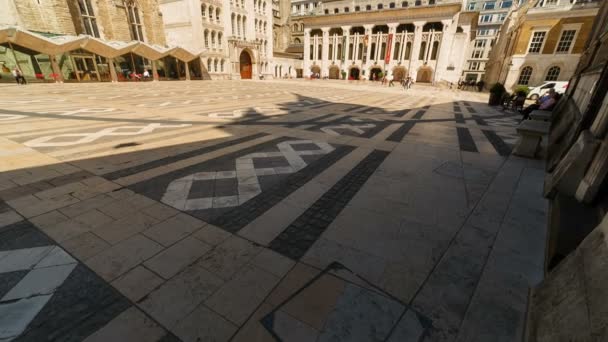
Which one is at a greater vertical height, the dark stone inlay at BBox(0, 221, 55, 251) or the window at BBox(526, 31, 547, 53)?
the window at BBox(526, 31, 547, 53)

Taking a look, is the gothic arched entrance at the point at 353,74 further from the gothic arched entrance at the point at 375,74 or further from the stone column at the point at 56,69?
the stone column at the point at 56,69

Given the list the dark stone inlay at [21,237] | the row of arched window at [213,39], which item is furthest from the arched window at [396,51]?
the dark stone inlay at [21,237]

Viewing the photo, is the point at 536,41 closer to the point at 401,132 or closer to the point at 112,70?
the point at 401,132

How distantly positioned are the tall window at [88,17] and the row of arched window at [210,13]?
39.4 ft

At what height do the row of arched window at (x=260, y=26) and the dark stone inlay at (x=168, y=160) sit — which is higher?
the row of arched window at (x=260, y=26)

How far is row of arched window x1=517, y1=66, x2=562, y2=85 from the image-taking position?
24859 mm

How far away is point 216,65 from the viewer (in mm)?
36625

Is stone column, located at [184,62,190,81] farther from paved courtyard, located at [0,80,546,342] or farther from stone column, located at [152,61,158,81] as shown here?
paved courtyard, located at [0,80,546,342]

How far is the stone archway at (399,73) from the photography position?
4545 centimetres

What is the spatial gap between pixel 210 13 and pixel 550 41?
131ft

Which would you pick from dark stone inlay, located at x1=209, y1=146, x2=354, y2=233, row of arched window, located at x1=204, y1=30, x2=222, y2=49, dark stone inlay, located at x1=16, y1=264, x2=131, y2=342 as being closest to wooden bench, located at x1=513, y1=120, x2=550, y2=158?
dark stone inlay, located at x1=209, y1=146, x2=354, y2=233

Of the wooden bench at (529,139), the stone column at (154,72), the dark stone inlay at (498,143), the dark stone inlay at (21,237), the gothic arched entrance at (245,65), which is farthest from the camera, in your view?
the gothic arched entrance at (245,65)

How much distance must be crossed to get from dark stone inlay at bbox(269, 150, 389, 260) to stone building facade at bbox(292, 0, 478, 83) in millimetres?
46376

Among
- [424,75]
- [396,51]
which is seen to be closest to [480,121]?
[396,51]
